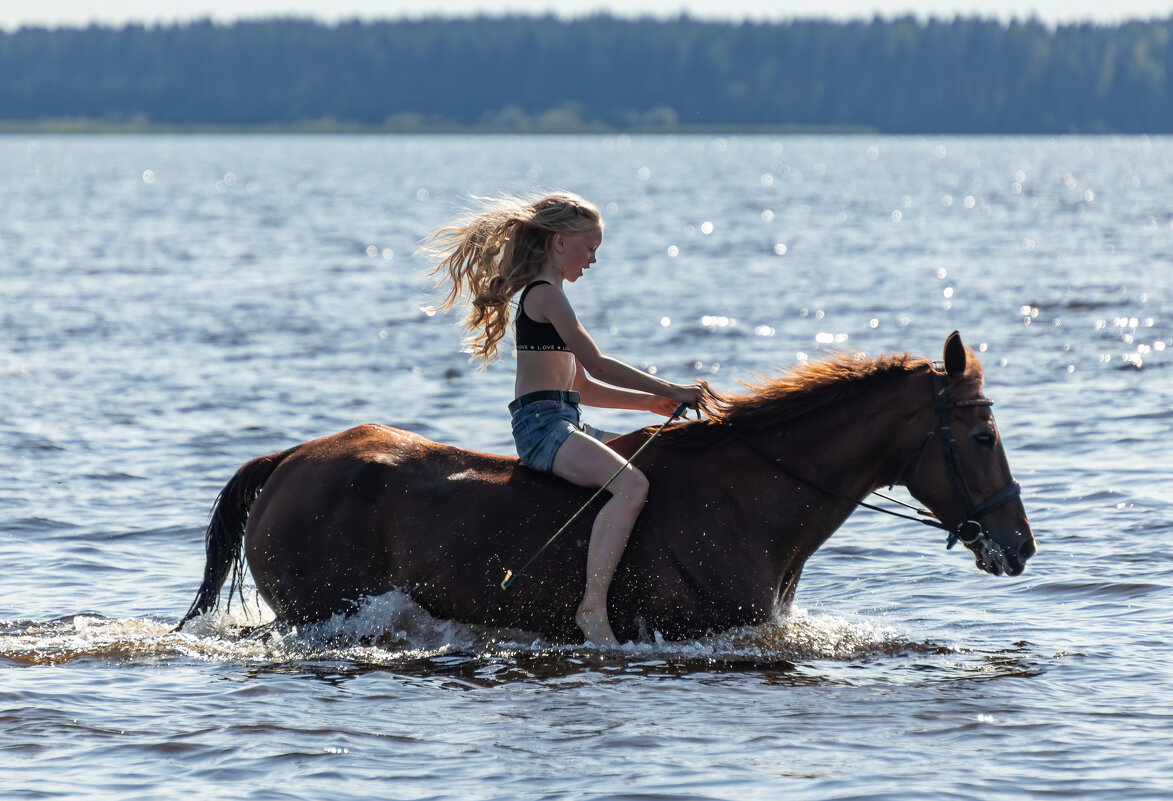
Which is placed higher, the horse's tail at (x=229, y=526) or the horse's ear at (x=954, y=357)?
the horse's ear at (x=954, y=357)

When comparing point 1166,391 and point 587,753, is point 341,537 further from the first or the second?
point 1166,391

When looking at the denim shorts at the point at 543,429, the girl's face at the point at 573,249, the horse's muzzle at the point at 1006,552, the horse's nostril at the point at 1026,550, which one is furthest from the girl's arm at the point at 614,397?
the horse's nostril at the point at 1026,550

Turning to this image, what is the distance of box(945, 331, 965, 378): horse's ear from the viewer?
827 cm

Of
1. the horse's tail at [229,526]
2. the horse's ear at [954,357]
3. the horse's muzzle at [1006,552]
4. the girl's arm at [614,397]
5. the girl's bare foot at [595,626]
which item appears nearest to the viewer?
the horse's ear at [954,357]

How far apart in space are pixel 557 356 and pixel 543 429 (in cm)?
40

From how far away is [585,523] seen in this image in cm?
852

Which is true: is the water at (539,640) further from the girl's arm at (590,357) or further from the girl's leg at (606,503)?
the girl's arm at (590,357)

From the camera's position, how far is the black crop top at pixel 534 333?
844 cm

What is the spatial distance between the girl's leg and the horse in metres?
0.13

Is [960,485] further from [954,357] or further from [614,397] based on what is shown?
[614,397]

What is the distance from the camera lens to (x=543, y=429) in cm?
848

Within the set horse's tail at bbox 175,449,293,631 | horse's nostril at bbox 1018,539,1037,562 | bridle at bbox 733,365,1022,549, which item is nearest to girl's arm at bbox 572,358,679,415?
bridle at bbox 733,365,1022,549

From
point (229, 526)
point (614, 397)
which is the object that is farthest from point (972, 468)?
point (229, 526)

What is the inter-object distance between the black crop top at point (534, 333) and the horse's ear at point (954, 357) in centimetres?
202
